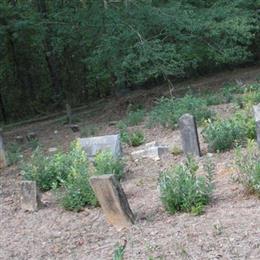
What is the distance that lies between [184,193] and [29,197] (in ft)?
5.88

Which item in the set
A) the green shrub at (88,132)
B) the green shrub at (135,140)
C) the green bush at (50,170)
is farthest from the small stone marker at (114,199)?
the green shrub at (88,132)

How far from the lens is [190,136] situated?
7348 mm

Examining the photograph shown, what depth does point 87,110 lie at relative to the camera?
61.1ft

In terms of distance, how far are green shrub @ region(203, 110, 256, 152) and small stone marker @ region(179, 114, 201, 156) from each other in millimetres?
207

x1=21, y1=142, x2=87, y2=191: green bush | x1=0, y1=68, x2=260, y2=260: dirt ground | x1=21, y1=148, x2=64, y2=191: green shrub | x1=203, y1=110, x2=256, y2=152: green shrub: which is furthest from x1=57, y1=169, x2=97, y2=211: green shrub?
x1=203, y1=110, x2=256, y2=152: green shrub

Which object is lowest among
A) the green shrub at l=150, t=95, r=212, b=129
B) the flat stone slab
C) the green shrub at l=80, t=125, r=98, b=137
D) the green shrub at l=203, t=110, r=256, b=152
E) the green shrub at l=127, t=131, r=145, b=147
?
the green shrub at l=80, t=125, r=98, b=137

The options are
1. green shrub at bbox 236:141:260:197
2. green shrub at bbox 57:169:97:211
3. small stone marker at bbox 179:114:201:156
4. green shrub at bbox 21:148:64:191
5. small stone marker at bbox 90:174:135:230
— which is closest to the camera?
small stone marker at bbox 90:174:135:230

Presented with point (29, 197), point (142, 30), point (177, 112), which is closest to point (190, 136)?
point (29, 197)

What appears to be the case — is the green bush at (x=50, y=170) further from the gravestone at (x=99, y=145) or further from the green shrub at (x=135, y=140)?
the green shrub at (x=135, y=140)

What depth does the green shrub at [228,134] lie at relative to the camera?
7.32 metres

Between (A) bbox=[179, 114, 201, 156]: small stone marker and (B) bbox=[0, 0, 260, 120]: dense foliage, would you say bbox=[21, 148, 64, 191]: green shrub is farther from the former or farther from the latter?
(B) bbox=[0, 0, 260, 120]: dense foliage

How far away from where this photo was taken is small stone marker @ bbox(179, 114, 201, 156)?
7.30 m

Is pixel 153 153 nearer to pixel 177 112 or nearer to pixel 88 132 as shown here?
pixel 177 112

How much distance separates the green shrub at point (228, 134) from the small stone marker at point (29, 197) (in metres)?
2.40
